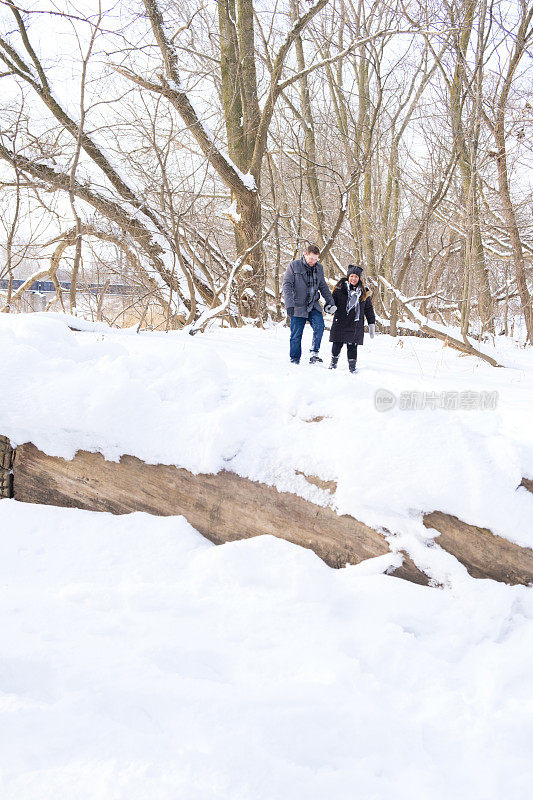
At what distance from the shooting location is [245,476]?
2.72m

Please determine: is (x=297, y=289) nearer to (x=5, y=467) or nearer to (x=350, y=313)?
(x=350, y=313)

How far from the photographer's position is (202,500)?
110 inches

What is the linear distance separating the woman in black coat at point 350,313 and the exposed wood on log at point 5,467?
3.54 meters

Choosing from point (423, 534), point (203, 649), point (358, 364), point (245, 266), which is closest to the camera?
point (203, 649)

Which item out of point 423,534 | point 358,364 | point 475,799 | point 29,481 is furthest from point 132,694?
point 358,364

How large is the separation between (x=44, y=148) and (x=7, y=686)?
832 centimetres

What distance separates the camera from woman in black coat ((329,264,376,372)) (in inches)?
218

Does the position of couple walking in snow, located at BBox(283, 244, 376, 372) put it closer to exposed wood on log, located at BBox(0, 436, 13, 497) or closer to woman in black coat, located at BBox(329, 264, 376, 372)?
woman in black coat, located at BBox(329, 264, 376, 372)

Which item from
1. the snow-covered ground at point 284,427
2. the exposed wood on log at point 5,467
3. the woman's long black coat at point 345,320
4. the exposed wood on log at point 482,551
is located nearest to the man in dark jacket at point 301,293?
the woman's long black coat at point 345,320

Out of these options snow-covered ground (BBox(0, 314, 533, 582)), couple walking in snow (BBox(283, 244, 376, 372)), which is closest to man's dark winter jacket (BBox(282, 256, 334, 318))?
couple walking in snow (BBox(283, 244, 376, 372))

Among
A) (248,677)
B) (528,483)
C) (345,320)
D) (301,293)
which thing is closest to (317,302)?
(301,293)

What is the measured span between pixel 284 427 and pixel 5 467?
5.74 feet

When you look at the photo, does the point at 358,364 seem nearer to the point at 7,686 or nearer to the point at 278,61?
the point at 7,686

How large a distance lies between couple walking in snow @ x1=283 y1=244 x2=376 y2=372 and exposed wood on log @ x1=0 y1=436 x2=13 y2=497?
10.6ft
